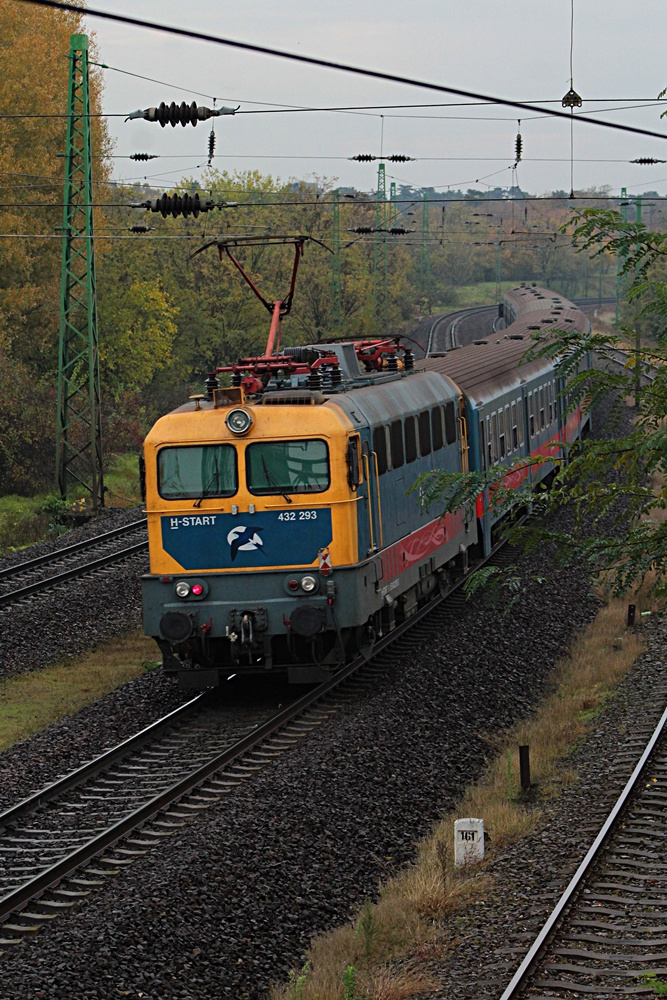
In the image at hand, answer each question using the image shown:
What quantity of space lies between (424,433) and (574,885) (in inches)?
354

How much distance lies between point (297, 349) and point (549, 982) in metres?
10.3

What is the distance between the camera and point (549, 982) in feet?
25.1

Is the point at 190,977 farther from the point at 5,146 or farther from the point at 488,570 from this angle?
the point at 5,146

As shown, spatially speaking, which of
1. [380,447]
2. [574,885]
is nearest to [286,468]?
[380,447]

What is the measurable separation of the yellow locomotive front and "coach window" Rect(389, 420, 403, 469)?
1.61 metres

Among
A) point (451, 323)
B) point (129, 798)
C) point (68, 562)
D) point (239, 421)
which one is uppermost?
point (451, 323)

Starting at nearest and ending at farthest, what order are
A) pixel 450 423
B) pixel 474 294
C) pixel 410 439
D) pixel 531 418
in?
pixel 410 439
pixel 450 423
pixel 531 418
pixel 474 294

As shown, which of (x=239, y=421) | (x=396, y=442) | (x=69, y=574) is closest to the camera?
(x=239, y=421)

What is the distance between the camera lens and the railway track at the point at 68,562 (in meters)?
20.6

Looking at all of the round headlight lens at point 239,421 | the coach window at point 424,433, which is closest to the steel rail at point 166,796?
the coach window at point 424,433

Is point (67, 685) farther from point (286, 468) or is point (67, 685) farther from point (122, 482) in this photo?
point (122, 482)

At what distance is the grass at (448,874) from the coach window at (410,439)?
3.29m

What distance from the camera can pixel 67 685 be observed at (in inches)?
629

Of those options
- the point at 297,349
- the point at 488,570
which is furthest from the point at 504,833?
→ the point at 297,349
